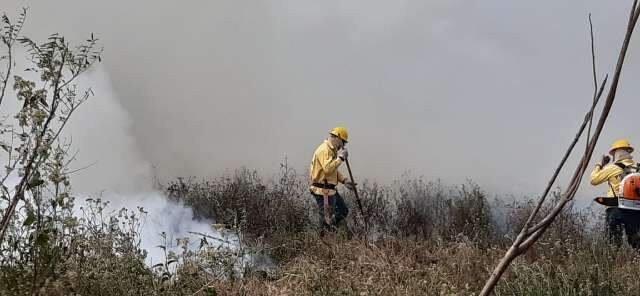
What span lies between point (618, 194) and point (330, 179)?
408 centimetres

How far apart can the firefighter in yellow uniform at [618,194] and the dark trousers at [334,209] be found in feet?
12.1

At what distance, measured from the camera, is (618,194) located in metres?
8.03

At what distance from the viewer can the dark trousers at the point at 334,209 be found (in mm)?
9117

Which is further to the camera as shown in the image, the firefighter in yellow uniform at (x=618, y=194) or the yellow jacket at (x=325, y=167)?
the yellow jacket at (x=325, y=167)

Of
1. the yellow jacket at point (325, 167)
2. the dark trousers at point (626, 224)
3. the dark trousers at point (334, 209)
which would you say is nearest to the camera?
the dark trousers at point (626, 224)

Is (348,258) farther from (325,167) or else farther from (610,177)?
(610,177)

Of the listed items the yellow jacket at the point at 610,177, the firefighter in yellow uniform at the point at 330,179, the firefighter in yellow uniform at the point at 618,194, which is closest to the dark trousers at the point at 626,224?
the firefighter in yellow uniform at the point at 618,194

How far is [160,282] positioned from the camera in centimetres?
418

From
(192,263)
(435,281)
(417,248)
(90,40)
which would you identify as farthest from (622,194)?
(90,40)

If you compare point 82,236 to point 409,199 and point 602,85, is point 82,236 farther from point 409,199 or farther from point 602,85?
point 409,199

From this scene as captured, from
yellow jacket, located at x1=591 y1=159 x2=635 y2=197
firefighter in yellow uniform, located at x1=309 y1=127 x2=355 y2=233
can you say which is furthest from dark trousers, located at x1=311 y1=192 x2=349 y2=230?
yellow jacket, located at x1=591 y1=159 x2=635 y2=197

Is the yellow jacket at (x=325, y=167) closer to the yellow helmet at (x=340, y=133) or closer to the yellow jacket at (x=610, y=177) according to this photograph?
the yellow helmet at (x=340, y=133)

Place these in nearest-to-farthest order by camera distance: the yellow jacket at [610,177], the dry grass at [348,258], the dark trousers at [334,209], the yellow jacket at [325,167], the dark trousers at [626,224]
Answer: the dry grass at [348,258] < the dark trousers at [626,224] < the yellow jacket at [610,177] < the yellow jacket at [325,167] < the dark trousers at [334,209]

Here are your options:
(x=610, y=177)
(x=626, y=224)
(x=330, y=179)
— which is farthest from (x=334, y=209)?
(x=626, y=224)
